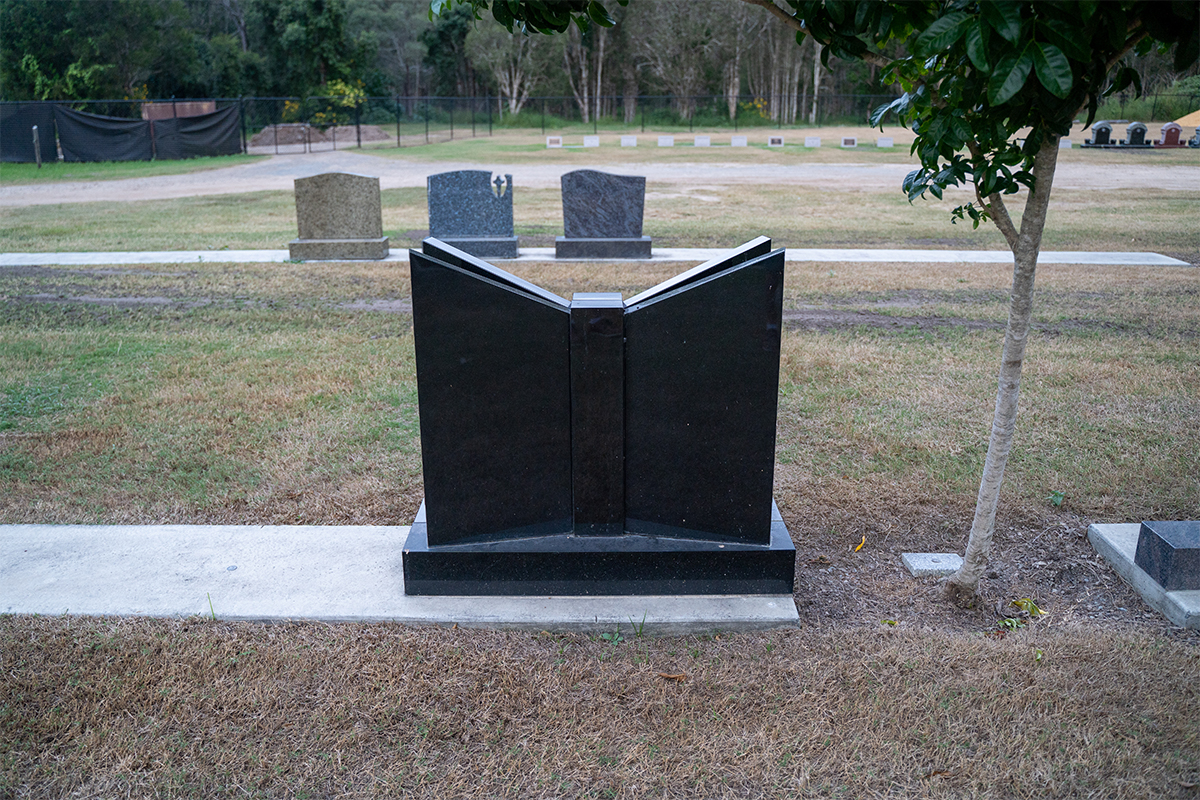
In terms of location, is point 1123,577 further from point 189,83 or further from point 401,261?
point 189,83

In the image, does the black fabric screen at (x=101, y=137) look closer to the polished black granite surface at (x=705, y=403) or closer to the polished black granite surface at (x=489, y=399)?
the polished black granite surface at (x=489, y=399)

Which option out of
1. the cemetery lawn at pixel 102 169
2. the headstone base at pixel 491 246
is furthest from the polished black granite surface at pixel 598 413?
the cemetery lawn at pixel 102 169

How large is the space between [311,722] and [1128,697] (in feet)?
9.21

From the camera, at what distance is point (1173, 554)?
3809 millimetres

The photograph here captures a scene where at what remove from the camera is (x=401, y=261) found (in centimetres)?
1264

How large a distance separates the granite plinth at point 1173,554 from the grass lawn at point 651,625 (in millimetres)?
177

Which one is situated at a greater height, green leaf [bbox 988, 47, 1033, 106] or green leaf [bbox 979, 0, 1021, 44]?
green leaf [bbox 979, 0, 1021, 44]

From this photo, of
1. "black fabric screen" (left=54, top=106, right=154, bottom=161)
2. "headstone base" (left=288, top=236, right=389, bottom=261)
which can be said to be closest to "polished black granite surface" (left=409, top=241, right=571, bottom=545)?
"headstone base" (left=288, top=236, right=389, bottom=261)

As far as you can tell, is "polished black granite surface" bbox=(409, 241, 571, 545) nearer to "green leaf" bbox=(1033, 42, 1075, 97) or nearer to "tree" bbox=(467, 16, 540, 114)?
"green leaf" bbox=(1033, 42, 1075, 97)

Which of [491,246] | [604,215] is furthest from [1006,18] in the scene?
[491,246]

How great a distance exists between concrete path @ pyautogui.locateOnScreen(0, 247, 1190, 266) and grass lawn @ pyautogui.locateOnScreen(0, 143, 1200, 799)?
3.09 meters

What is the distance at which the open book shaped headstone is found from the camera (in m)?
3.65

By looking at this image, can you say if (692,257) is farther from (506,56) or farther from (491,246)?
(506,56)

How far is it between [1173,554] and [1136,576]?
25 cm
